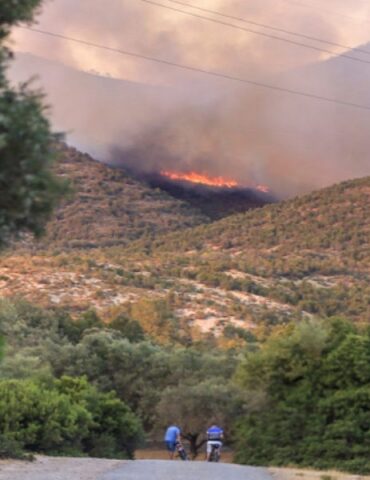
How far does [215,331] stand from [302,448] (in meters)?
46.1

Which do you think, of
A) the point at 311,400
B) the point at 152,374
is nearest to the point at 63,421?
the point at 311,400

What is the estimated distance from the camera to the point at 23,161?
772 cm

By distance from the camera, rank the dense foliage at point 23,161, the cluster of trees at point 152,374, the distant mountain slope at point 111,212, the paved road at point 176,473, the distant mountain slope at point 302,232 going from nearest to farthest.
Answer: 1. the dense foliage at point 23,161
2. the paved road at point 176,473
3. the cluster of trees at point 152,374
4. the distant mountain slope at point 302,232
5. the distant mountain slope at point 111,212

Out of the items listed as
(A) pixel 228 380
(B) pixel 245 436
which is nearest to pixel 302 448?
(B) pixel 245 436

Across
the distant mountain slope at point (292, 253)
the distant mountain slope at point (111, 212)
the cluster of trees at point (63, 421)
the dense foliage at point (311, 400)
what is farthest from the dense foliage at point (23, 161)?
the distant mountain slope at point (111, 212)

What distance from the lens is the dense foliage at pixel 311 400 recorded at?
118ft

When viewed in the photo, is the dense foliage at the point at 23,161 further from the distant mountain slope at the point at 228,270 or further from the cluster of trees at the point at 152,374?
the distant mountain slope at the point at 228,270

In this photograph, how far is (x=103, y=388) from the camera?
56.9 m

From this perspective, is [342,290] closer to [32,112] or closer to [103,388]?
[103,388]

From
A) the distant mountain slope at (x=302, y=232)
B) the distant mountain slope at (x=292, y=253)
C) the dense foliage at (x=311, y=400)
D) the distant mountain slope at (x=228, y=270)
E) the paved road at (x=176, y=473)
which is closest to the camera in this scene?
the paved road at (x=176, y=473)

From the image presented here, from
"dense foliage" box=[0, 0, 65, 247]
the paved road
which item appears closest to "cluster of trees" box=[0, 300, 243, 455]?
the paved road

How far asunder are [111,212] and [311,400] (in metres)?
86.4

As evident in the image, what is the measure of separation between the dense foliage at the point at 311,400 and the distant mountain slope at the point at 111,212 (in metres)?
67.5

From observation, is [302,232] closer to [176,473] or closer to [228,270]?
[228,270]
